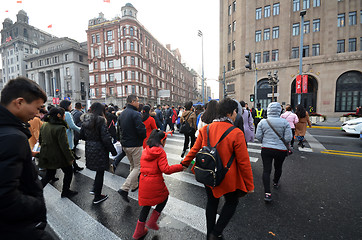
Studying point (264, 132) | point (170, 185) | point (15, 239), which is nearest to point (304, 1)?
point (264, 132)

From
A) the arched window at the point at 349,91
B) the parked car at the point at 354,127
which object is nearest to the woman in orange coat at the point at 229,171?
the parked car at the point at 354,127

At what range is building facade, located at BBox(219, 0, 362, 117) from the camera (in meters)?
21.2

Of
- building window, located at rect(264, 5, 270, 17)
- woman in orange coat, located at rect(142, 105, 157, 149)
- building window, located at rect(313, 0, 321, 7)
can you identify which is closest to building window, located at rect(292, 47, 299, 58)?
building window, located at rect(313, 0, 321, 7)

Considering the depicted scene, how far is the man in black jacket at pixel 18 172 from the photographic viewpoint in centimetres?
101

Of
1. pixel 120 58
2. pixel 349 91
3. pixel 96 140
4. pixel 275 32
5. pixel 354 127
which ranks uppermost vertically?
pixel 120 58

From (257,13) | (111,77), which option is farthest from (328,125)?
(111,77)

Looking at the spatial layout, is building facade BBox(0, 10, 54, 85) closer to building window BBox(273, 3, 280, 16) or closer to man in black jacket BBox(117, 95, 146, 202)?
building window BBox(273, 3, 280, 16)

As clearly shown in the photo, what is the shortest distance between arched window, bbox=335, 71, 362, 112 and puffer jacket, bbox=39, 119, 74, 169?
29.8 metres

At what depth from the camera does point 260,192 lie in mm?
3660

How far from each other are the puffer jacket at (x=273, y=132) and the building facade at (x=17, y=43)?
77037 millimetres

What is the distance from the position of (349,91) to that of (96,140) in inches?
1183

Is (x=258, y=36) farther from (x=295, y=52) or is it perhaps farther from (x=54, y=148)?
(x=54, y=148)

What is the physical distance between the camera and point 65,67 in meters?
45.9

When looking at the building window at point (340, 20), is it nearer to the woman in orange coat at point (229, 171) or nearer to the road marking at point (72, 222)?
the woman in orange coat at point (229, 171)
